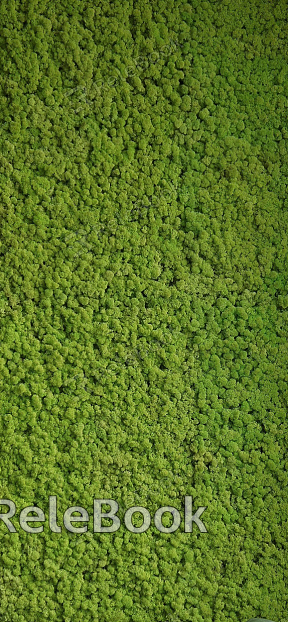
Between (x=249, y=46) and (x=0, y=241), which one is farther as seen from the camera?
(x=249, y=46)

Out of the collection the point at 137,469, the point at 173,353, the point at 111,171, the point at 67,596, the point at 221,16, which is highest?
the point at 221,16

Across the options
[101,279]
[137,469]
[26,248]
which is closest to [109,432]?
[137,469]

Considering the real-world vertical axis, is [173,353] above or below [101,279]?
below

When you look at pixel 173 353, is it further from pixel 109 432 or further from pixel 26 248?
pixel 26 248

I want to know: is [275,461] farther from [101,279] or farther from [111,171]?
[111,171]

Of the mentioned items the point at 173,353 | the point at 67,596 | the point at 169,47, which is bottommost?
the point at 67,596

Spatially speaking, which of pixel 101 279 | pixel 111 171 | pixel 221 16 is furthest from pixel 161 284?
pixel 221 16
